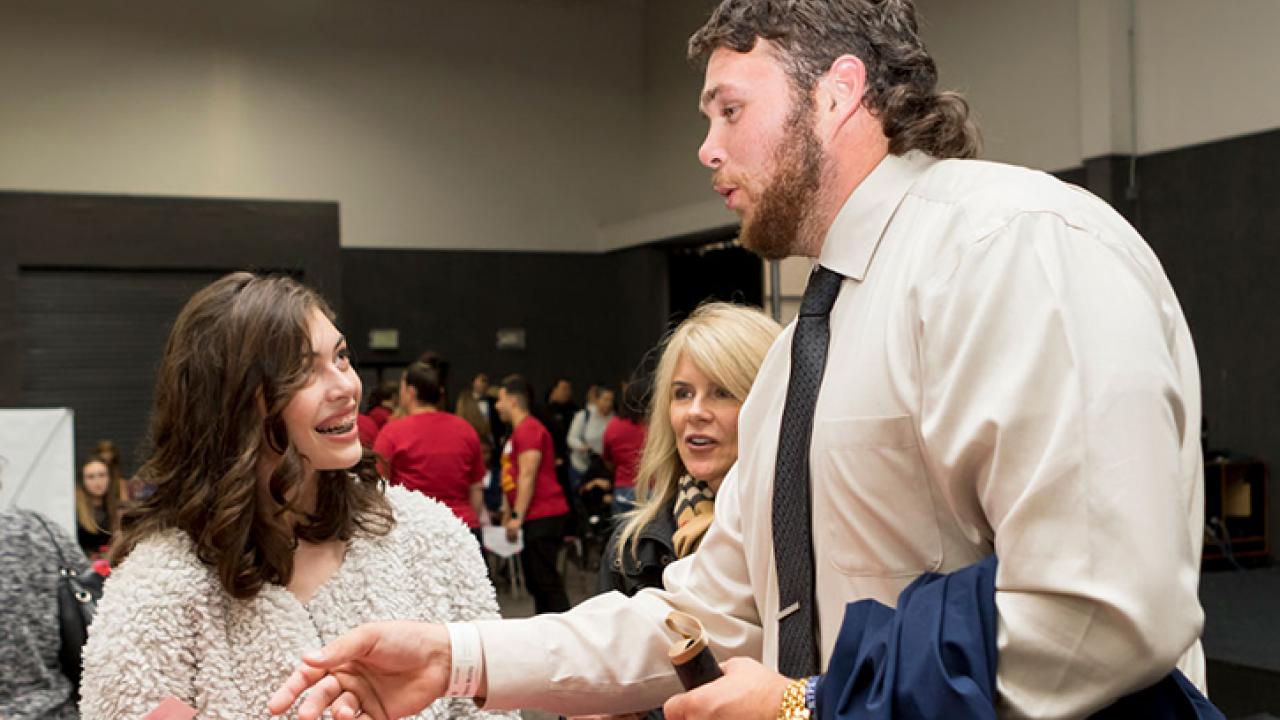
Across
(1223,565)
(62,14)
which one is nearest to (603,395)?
(1223,565)

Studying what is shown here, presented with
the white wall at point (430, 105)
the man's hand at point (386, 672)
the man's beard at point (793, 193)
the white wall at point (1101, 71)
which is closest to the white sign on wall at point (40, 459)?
the man's hand at point (386, 672)

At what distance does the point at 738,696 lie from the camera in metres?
1.38

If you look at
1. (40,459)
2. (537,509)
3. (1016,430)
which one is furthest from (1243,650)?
(40,459)

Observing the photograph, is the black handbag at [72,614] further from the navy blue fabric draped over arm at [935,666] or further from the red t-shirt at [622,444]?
the red t-shirt at [622,444]

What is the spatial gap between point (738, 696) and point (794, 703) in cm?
7

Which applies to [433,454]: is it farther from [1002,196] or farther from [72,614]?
[1002,196]

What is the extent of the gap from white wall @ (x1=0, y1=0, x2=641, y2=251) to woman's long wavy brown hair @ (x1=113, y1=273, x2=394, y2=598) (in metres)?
12.6

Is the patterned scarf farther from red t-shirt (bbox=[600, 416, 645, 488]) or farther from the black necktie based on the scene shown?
red t-shirt (bbox=[600, 416, 645, 488])

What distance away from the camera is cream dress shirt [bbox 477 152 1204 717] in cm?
114

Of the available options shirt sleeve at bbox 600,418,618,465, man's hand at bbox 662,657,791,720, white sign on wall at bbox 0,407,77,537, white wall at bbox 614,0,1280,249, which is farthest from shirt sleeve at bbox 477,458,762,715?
shirt sleeve at bbox 600,418,618,465

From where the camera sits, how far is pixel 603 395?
12352 mm

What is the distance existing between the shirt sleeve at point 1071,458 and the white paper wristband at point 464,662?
2.39ft

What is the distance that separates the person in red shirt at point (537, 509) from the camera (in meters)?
7.98

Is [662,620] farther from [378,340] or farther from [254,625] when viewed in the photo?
[378,340]
